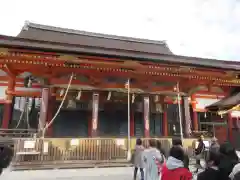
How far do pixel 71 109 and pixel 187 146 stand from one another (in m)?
5.75

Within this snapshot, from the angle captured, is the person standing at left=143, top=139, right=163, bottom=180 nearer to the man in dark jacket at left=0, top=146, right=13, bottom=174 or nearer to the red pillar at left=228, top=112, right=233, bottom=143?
the man in dark jacket at left=0, top=146, right=13, bottom=174

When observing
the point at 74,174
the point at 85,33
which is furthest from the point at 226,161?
the point at 85,33

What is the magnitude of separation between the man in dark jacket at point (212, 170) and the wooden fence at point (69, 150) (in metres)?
5.70

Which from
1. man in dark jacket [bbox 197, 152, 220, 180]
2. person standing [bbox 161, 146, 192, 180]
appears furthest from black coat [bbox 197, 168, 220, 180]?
person standing [bbox 161, 146, 192, 180]

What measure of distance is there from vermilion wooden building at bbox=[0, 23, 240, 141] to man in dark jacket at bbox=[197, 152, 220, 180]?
703 centimetres

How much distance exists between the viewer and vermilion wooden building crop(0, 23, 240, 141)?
346 inches

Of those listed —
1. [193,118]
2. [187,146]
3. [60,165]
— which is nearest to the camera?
[60,165]

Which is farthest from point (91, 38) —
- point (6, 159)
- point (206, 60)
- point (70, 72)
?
point (6, 159)

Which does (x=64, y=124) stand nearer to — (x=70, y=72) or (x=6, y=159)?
(x=70, y=72)

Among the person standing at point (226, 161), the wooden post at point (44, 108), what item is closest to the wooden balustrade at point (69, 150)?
the wooden post at point (44, 108)

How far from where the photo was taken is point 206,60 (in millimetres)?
10859

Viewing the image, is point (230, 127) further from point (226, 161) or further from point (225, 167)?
point (225, 167)

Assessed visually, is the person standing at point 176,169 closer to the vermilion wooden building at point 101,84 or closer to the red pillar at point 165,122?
the vermilion wooden building at point 101,84

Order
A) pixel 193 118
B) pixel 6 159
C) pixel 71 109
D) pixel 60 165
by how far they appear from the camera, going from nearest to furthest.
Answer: pixel 6 159 → pixel 60 165 → pixel 71 109 → pixel 193 118
